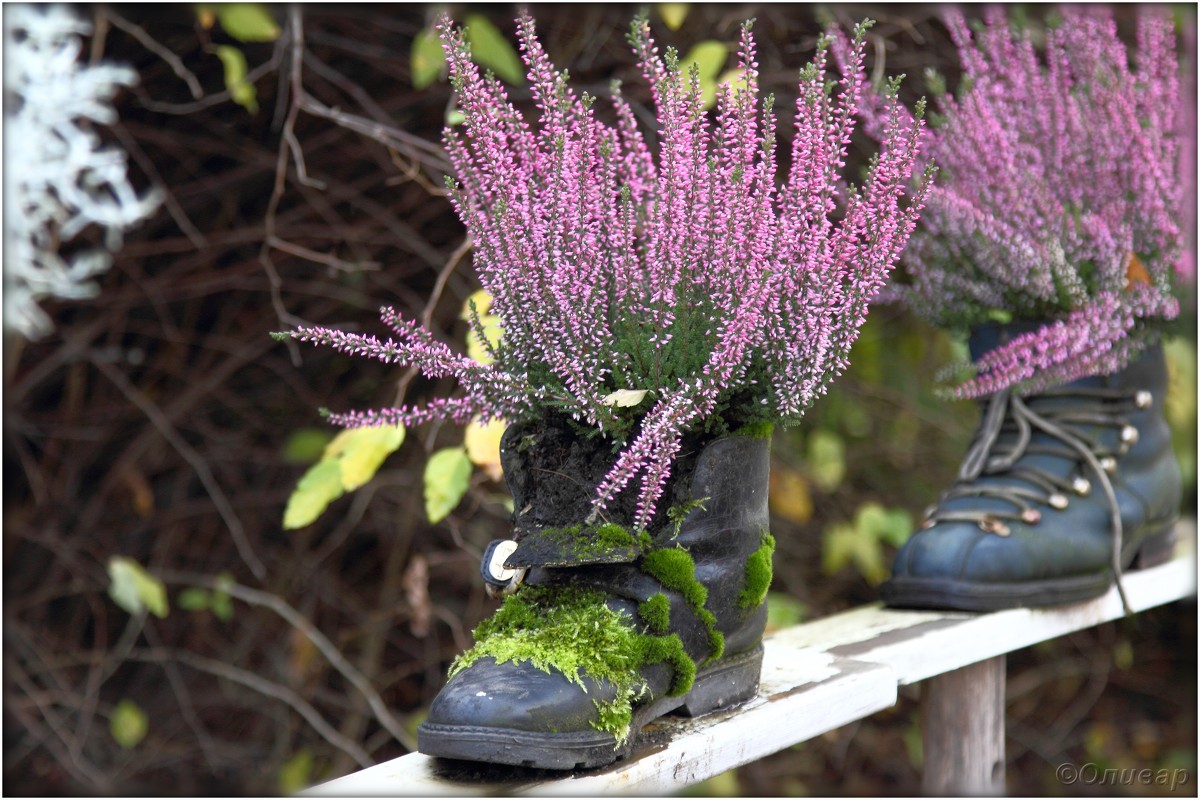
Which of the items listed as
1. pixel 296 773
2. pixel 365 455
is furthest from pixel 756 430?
pixel 296 773

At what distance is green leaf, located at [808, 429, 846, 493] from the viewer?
214cm

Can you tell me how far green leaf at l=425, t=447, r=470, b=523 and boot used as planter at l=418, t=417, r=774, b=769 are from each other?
38 cm

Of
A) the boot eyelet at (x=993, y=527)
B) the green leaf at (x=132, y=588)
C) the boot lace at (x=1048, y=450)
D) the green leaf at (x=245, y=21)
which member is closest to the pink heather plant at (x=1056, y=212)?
the boot lace at (x=1048, y=450)

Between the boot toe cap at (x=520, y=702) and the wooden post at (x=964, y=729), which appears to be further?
the wooden post at (x=964, y=729)

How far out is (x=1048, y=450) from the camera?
1450mm

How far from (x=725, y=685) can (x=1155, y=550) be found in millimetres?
955

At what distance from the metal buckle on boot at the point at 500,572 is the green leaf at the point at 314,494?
521mm

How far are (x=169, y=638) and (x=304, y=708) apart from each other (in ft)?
1.36

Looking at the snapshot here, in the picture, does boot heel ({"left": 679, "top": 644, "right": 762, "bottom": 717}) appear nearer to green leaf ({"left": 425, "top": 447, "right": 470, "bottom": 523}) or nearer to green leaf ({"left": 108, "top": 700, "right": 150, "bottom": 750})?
green leaf ({"left": 425, "top": 447, "right": 470, "bottom": 523})

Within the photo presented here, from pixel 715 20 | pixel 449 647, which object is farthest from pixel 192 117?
pixel 449 647

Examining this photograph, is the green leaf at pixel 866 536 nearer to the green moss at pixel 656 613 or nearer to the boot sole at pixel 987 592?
the boot sole at pixel 987 592

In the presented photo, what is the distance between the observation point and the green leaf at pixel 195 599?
6.37ft

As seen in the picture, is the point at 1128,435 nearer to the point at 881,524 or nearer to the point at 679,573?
the point at 881,524

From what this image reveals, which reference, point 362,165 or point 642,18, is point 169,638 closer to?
point 362,165
